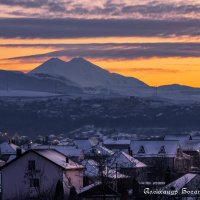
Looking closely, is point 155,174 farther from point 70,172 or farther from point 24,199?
point 24,199

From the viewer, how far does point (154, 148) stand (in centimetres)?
9281

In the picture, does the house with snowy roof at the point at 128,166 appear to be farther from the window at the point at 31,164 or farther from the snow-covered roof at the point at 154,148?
the snow-covered roof at the point at 154,148

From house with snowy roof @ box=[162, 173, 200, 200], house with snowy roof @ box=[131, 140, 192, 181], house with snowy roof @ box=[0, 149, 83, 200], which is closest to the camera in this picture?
house with snowy roof @ box=[162, 173, 200, 200]

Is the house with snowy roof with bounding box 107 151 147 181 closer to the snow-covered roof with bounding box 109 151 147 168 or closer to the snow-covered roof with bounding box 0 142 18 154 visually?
the snow-covered roof with bounding box 109 151 147 168

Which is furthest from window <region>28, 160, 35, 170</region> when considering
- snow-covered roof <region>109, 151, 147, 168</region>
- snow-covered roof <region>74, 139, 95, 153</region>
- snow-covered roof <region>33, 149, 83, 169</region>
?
snow-covered roof <region>74, 139, 95, 153</region>

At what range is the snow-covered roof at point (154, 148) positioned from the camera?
90.9 metres

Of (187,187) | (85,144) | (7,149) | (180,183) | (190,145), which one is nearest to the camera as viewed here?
(187,187)

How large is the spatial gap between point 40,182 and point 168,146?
4466 centimetres

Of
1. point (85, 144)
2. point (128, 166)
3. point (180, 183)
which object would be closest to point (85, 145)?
point (85, 144)

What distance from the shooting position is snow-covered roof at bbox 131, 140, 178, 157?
9088cm

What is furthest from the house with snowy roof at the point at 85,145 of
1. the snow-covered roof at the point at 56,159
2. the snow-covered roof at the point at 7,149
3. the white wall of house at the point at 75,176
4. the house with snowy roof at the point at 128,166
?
the white wall of house at the point at 75,176

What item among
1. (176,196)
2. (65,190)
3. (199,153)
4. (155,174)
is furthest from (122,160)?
(176,196)

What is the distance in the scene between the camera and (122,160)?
74188 millimetres

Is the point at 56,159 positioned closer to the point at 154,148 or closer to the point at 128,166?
the point at 128,166
